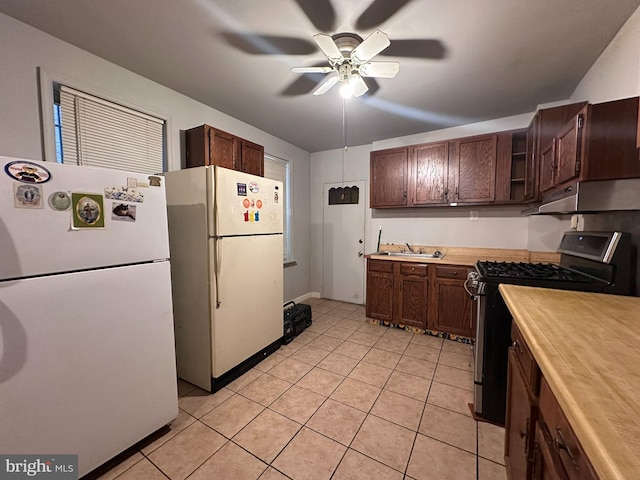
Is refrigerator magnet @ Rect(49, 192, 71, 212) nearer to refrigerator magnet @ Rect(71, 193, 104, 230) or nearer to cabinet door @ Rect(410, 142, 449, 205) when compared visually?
refrigerator magnet @ Rect(71, 193, 104, 230)

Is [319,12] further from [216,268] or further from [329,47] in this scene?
[216,268]

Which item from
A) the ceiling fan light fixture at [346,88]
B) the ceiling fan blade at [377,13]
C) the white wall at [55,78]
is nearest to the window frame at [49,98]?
the white wall at [55,78]

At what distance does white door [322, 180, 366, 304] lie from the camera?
426 centimetres

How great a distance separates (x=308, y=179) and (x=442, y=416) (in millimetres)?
3764

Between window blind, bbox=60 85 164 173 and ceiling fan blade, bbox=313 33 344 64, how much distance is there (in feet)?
5.59

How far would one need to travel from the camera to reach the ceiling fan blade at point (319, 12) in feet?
4.87

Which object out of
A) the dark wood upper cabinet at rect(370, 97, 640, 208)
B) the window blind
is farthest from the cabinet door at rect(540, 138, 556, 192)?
the window blind

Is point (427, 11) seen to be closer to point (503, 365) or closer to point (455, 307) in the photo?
point (503, 365)

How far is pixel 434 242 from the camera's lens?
143 inches

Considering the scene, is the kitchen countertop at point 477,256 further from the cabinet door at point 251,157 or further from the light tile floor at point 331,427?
the cabinet door at point 251,157

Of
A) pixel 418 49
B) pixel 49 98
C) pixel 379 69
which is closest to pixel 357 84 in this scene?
pixel 379 69

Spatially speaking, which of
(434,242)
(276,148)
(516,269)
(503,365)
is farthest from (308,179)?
(503,365)

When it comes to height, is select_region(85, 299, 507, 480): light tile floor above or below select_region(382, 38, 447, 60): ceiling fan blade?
below

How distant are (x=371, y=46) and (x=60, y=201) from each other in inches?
72.1
